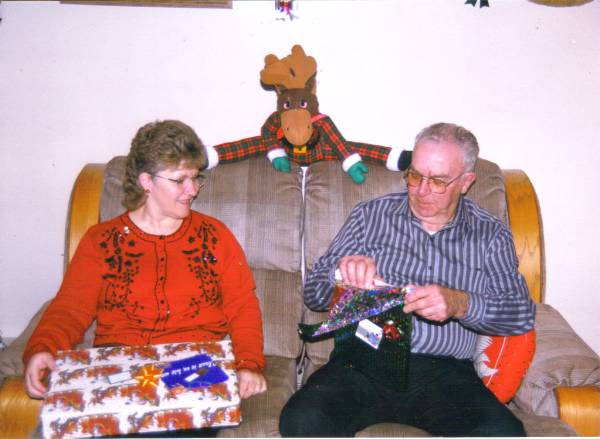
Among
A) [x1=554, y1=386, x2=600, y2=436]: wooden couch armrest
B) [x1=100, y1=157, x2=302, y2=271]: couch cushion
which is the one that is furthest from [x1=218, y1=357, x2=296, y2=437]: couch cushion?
[x1=554, y1=386, x2=600, y2=436]: wooden couch armrest

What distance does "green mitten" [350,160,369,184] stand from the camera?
82.0 inches

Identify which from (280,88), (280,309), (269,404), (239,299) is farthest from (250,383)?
(280,88)

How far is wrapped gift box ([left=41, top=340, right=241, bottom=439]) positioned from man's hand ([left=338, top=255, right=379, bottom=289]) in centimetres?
42

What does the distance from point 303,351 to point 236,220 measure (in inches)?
21.9

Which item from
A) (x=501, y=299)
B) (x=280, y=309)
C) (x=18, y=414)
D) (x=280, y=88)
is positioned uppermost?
(x=280, y=88)

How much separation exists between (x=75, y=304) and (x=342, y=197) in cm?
100

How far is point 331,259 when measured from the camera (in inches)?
73.1

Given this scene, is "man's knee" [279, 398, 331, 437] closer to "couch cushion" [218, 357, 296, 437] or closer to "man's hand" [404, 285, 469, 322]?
"couch cushion" [218, 357, 296, 437]

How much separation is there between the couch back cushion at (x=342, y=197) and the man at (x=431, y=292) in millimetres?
146

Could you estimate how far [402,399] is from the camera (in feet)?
5.40

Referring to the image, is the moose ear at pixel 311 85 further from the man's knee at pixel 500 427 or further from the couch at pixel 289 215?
the man's knee at pixel 500 427

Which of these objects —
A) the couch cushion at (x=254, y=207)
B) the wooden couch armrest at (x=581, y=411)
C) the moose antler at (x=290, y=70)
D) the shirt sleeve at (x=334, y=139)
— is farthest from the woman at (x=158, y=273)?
the wooden couch armrest at (x=581, y=411)

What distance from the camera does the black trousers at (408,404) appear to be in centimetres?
154

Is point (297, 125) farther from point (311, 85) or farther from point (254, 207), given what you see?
point (254, 207)
